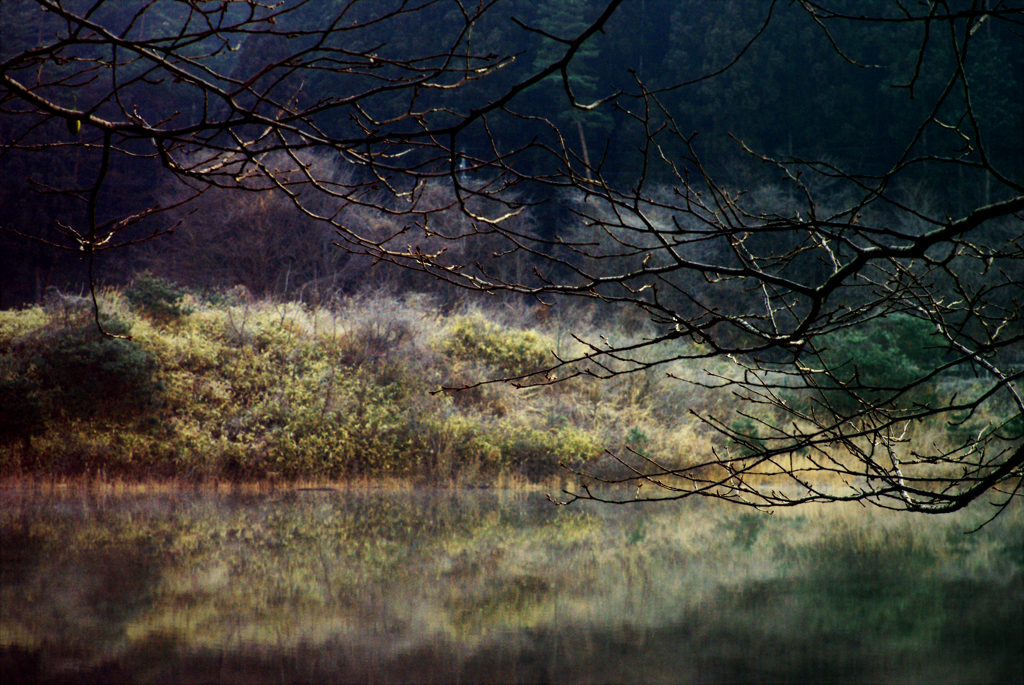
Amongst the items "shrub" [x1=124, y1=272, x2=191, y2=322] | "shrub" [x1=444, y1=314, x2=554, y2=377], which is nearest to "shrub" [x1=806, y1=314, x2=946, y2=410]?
"shrub" [x1=444, y1=314, x2=554, y2=377]

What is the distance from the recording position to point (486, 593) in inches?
264

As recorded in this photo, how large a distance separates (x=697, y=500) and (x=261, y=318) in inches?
305

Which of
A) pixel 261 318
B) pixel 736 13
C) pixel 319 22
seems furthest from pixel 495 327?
pixel 319 22

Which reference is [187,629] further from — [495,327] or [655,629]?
[495,327]

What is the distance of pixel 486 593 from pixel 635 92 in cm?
1706

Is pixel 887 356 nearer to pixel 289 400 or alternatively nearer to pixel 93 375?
pixel 289 400

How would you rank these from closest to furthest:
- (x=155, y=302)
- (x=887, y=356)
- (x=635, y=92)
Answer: (x=887, y=356) < (x=155, y=302) < (x=635, y=92)

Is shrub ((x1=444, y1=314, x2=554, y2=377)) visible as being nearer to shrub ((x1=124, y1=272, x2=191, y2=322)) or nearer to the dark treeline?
shrub ((x1=124, y1=272, x2=191, y2=322))

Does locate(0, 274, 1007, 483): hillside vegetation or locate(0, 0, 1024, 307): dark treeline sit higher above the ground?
locate(0, 0, 1024, 307): dark treeline

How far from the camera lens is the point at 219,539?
8.14m

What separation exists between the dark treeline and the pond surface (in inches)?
517

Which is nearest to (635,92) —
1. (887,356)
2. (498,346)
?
(498,346)

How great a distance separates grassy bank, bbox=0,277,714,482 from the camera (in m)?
10.5

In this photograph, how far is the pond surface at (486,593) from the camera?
514 centimetres
